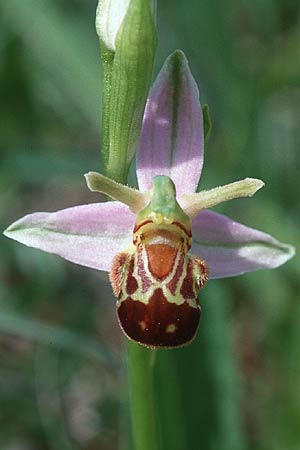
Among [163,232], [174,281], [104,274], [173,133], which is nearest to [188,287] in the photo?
[174,281]

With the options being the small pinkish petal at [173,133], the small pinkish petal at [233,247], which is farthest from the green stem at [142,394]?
the small pinkish petal at [173,133]

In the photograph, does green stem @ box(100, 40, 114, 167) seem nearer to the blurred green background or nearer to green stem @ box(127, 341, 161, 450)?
green stem @ box(127, 341, 161, 450)

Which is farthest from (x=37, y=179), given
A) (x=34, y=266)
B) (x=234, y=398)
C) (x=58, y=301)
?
(x=234, y=398)

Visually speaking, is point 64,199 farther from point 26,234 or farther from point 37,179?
point 26,234

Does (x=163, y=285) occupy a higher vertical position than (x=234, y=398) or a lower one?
higher

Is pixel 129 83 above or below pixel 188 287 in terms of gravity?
above

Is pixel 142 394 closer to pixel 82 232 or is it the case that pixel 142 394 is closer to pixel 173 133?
pixel 82 232

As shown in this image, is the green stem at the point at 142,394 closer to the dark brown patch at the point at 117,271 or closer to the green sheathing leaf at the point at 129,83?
the dark brown patch at the point at 117,271
